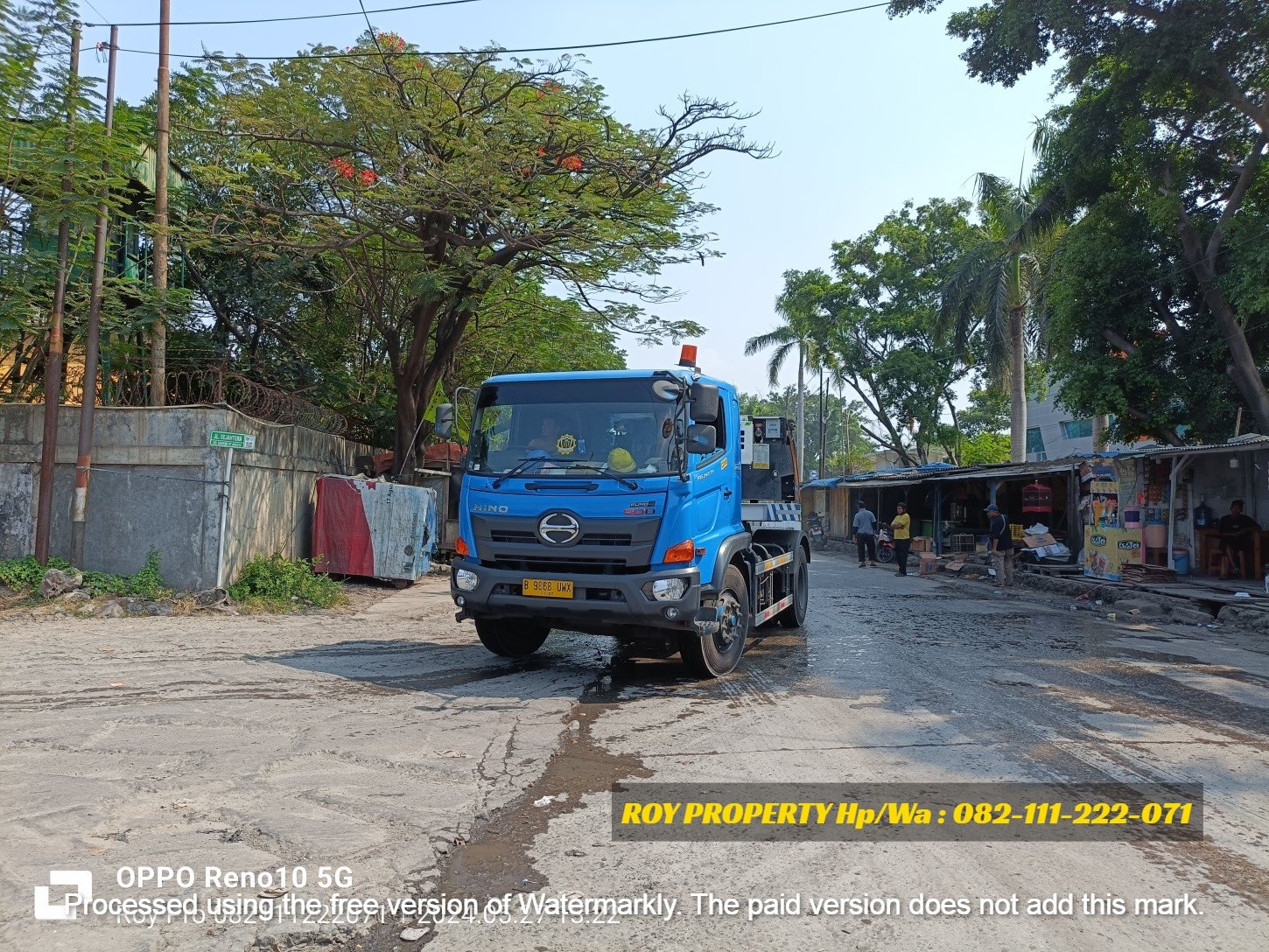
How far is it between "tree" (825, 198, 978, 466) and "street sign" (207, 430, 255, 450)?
25407 mm

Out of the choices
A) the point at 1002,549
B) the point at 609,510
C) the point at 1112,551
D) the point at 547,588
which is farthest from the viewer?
the point at 1002,549

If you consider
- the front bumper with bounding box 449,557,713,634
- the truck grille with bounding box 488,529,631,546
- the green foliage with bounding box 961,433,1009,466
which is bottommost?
the front bumper with bounding box 449,557,713,634

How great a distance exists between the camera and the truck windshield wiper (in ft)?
24.5

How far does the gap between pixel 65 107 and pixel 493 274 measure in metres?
6.94

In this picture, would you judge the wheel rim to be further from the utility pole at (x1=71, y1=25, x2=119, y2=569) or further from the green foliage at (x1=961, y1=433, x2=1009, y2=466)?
the green foliage at (x1=961, y1=433, x2=1009, y2=466)

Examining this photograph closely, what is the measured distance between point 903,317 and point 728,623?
1091 inches

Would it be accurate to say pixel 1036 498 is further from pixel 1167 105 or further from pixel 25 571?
pixel 25 571

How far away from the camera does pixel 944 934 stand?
11.6 feet

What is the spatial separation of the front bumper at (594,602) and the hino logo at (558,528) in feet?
0.94

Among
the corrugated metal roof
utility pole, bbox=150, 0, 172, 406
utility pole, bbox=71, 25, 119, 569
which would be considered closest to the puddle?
utility pole, bbox=71, 25, 119, 569

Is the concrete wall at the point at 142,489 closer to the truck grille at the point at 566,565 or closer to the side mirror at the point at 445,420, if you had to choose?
the side mirror at the point at 445,420

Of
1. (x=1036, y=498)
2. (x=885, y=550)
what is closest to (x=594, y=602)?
(x=1036, y=498)

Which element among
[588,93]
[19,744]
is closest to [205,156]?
[588,93]

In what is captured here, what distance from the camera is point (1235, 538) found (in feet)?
54.8
